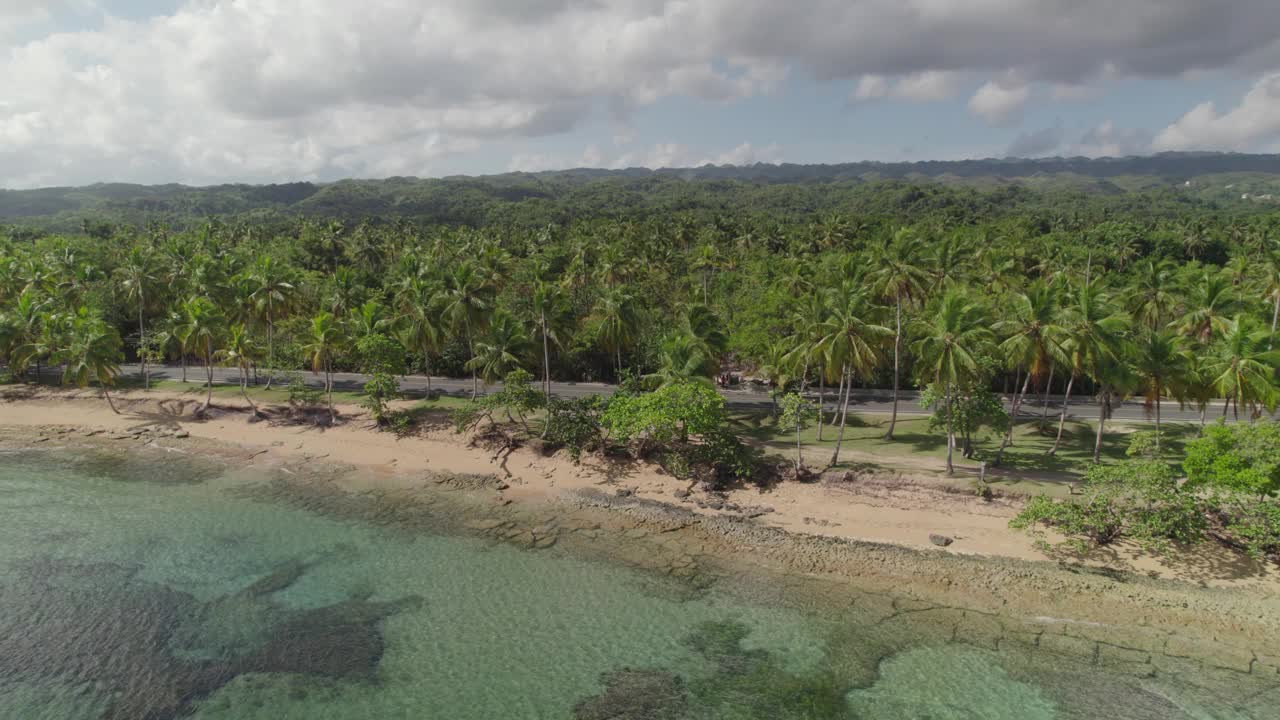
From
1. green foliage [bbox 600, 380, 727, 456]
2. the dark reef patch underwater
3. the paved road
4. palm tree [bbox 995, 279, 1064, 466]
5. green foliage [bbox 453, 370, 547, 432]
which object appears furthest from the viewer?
the paved road

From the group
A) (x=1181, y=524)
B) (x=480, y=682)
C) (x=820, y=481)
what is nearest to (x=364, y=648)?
(x=480, y=682)

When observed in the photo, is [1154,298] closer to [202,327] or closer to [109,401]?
[202,327]

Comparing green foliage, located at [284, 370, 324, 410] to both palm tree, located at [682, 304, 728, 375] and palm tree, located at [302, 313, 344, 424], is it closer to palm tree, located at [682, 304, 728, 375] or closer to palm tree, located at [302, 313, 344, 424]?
palm tree, located at [302, 313, 344, 424]

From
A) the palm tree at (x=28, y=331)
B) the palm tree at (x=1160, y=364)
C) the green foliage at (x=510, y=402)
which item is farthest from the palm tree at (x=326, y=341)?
the palm tree at (x=1160, y=364)

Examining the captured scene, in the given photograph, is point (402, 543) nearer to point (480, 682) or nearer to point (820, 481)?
point (480, 682)

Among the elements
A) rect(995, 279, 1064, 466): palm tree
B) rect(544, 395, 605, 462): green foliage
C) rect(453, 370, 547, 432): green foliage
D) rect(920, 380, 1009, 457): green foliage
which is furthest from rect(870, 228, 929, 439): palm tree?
rect(453, 370, 547, 432): green foliage

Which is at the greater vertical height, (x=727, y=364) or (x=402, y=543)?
(x=727, y=364)

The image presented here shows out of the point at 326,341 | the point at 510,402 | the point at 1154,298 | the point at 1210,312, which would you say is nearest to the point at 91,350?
the point at 326,341
